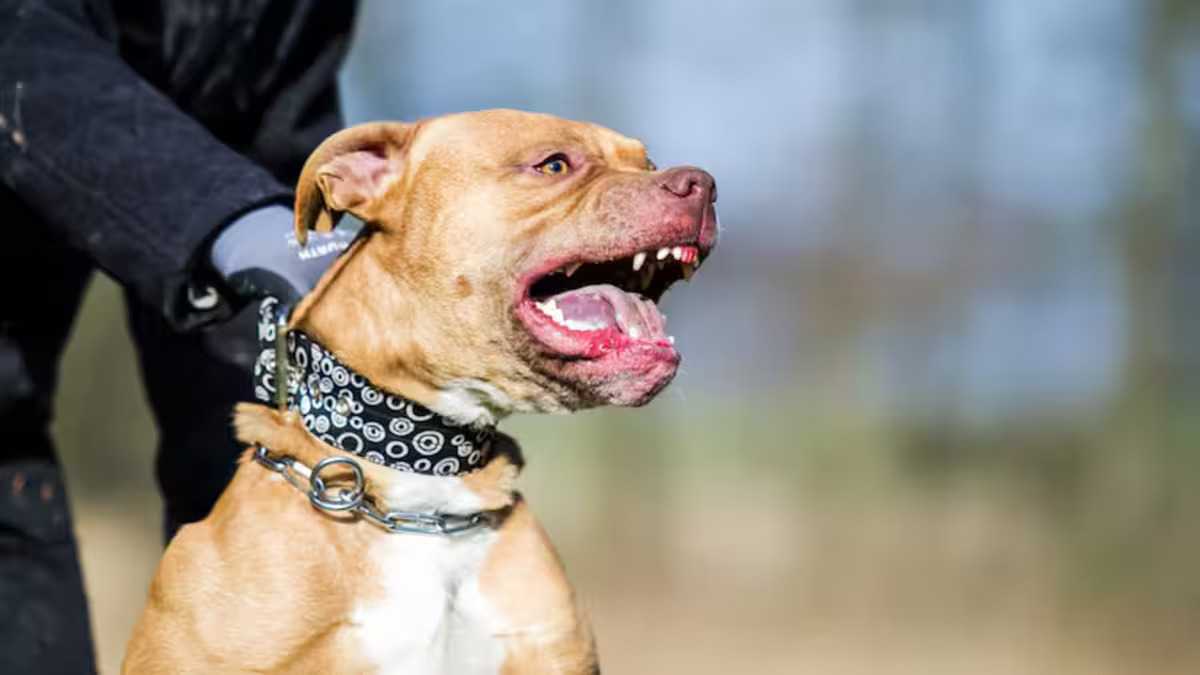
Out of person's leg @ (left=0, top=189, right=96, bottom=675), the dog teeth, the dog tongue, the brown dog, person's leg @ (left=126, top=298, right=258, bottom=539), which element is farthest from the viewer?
person's leg @ (left=126, top=298, right=258, bottom=539)

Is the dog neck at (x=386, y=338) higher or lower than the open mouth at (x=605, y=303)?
lower

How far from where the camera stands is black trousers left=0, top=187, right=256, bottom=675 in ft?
10.4

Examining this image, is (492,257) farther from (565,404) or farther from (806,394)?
(806,394)

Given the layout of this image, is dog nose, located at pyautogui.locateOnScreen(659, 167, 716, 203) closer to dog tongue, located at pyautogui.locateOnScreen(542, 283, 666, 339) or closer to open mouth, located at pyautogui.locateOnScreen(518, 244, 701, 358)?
open mouth, located at pyautogui.locateOnScreen(518, 244, 701, 358)

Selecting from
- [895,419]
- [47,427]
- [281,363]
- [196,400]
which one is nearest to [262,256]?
[281,363]

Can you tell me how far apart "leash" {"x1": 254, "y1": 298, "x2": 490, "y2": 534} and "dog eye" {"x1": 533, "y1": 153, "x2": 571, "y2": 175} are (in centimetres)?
56

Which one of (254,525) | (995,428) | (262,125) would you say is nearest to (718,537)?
(995,428)

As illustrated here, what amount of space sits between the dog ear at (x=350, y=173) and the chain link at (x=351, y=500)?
0.40 m

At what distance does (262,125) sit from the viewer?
3.57m

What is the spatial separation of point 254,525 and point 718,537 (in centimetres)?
928

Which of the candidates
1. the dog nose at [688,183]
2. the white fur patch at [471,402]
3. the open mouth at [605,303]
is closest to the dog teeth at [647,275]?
the open mouth at [605,303]

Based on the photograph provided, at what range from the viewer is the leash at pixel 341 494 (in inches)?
103

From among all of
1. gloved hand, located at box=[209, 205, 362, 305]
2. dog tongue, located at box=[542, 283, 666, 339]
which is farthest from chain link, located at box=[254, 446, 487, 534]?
dog tongue, located at box=[542, 283, 666, 339]

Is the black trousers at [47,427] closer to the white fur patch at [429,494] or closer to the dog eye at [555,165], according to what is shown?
the white fur patch at [429,494]
